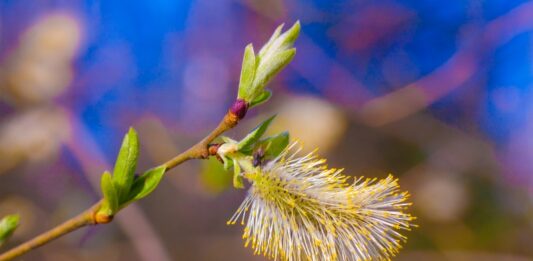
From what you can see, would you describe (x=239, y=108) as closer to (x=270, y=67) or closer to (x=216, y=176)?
(x=270, y=67)

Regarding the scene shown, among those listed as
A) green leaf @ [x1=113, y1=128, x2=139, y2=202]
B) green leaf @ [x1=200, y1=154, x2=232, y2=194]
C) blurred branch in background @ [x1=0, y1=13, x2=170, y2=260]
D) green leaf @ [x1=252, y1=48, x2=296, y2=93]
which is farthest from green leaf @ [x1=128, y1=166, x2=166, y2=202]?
blurred branch in background @ [x1=0, y1=13, x2=170, y2=260]

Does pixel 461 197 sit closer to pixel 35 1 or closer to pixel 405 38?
pixel 405 38

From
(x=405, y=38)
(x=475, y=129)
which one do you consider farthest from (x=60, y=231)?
(x=475, y=129)

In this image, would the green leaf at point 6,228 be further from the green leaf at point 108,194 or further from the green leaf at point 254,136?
the green leaf at point 254,136

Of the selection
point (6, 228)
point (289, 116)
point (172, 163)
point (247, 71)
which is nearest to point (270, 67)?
point (247, 71)

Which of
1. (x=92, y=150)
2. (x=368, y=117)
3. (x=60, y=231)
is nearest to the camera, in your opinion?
(x=60, y=231)

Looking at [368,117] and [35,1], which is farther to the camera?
[368,117]
